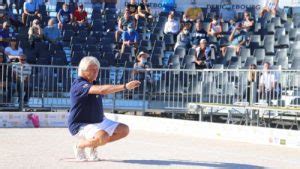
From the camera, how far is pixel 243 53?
2392cm

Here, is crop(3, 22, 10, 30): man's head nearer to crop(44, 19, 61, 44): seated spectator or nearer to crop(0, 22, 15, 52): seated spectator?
crop(0, 22, 15, 52): seated spectator

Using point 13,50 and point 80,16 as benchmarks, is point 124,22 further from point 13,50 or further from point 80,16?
point 13,50

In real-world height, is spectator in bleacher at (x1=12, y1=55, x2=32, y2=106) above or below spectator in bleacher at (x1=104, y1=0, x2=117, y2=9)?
below

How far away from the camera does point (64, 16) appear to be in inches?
974

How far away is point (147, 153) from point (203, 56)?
10.1 m

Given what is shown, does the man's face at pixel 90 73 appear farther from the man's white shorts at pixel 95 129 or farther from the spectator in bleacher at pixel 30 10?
the spectator in bleacher at pixel 30 10

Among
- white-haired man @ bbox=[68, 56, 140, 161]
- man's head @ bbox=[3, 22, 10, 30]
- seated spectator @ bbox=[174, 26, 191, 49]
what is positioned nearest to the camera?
white-haired man @ bbox=[68, 56, 140, 161]

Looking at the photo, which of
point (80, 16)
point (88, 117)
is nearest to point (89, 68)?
point (88, 117)

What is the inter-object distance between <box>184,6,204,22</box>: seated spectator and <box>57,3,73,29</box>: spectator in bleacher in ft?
13.7

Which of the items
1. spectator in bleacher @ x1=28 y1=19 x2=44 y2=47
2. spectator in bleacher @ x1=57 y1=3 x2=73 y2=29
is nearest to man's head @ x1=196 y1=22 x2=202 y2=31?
spectator in bleacher @ x1=57 y1=3 x2=73 y2=29

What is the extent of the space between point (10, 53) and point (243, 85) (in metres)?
6.32

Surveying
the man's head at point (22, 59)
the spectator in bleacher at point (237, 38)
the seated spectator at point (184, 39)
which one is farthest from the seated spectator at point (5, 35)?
the spectator in bleacher at point (237, 38)

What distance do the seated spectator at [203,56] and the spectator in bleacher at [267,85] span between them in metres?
3.32

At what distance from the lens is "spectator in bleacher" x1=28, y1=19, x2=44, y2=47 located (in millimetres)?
22641
